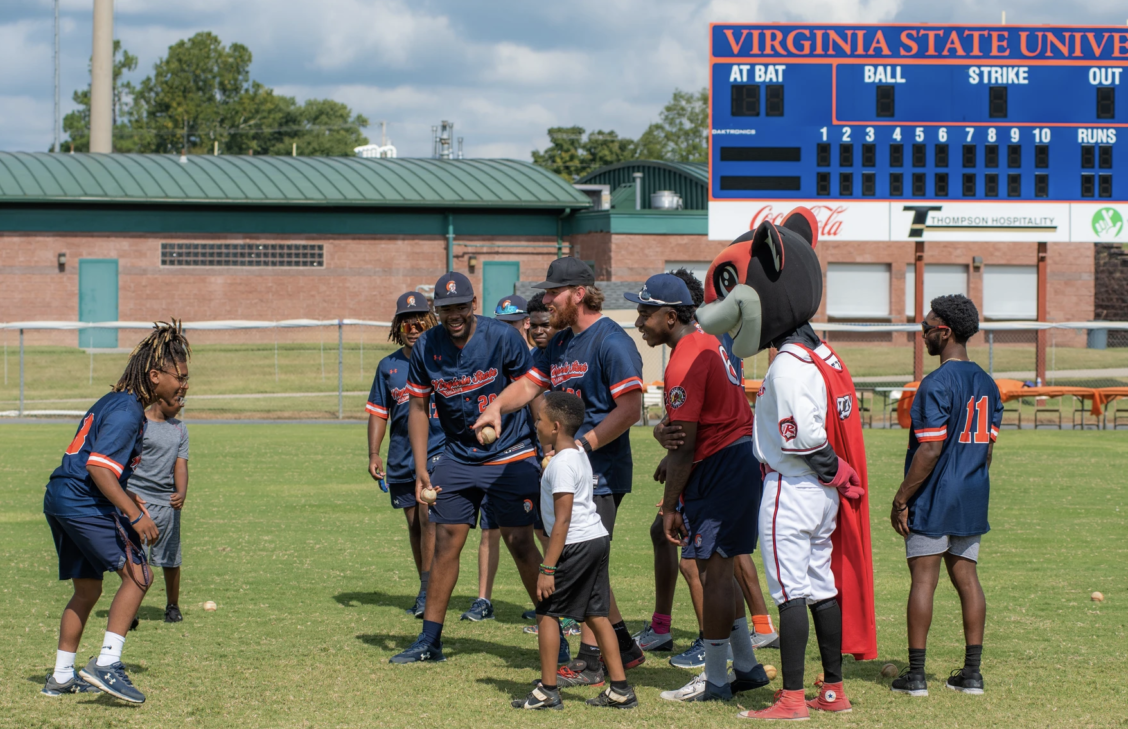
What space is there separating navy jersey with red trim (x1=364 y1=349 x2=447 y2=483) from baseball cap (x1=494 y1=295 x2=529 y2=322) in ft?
2.55

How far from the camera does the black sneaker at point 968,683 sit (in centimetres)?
591

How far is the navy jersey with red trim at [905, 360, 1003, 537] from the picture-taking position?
5.86 meters

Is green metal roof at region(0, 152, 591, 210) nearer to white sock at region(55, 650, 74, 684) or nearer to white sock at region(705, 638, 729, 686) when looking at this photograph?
white sock at region(55, 650, 74, 684)

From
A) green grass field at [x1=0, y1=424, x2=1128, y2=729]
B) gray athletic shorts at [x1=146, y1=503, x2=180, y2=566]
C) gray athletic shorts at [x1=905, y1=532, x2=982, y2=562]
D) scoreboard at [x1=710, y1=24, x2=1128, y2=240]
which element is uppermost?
scoreboard at [x1=710, y1=24, x2=1128, y2=240]

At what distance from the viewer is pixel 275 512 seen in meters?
11.9

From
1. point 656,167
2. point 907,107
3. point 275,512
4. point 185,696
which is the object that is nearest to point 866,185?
point 907,107

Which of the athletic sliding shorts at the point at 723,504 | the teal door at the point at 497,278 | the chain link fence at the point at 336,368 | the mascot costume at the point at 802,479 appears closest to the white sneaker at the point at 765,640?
the athletic sliding shorts at the point at 723,504

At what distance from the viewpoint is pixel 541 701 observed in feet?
18.5

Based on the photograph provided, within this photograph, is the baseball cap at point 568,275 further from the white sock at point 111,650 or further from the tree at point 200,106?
the tree at point 200,106

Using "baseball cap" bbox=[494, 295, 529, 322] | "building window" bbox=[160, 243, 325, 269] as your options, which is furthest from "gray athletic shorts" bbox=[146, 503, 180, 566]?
"building window" bbox=[160, 243, 325, 269]

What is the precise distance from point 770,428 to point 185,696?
317cm

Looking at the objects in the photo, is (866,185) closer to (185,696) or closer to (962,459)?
(962,459)

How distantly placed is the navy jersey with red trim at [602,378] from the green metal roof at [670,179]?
36.0 m

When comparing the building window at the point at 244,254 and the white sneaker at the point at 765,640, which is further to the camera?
the building window at the point at 244,254
